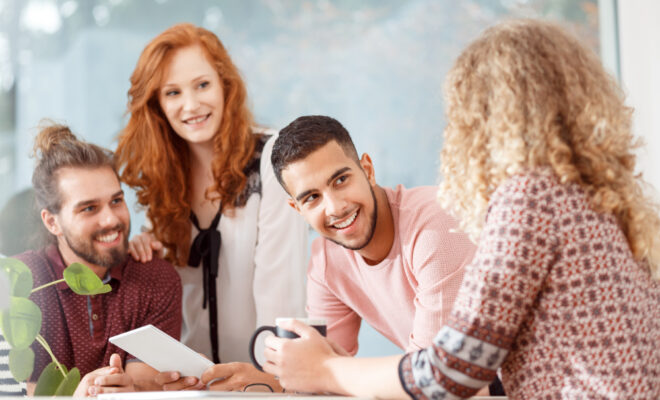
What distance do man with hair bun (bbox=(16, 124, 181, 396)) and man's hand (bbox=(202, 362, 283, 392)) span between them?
266 millimetres

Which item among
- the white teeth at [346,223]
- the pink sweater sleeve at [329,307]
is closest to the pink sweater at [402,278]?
the pink sweater sleeve at [329,307]

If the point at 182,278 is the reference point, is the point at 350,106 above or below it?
above

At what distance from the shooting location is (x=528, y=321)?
887mm

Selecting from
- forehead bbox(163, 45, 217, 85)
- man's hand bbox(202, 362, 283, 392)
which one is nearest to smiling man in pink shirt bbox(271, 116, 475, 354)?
man's hand bbox(202, 362, 283, 392)

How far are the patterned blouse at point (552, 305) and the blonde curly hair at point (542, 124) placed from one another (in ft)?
0.12

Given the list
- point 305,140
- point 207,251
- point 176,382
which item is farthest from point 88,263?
point 305,140

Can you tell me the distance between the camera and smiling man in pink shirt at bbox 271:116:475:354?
4.33 ft

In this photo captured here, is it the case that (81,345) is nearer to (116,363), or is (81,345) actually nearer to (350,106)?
(116,363)

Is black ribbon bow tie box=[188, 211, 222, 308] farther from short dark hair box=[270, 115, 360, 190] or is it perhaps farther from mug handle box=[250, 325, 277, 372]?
mug handle box=[250, 325, 277, 372]

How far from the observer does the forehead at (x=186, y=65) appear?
6.37 feet

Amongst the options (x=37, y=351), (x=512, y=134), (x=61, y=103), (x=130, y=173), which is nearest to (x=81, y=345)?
(x=37, y=351)

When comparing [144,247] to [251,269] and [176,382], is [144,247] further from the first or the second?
[176,382]

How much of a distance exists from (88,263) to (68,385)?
1.70ft

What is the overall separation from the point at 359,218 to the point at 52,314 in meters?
0.82
